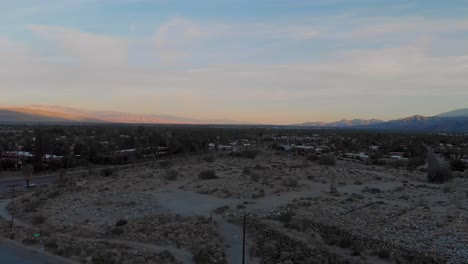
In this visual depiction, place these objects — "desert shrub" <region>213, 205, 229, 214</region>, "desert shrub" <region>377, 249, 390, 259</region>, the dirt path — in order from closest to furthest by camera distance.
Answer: "desert shrub" <region>377, 249, 390, 259</region>, the dirt path, "desert shrub" <region>213, 205, 229, 214</region>

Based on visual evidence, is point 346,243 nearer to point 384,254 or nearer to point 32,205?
point 384,254

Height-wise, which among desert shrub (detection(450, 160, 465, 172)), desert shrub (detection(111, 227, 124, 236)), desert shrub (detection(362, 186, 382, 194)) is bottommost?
desert shrub (detection(111, 227, 124, 236))

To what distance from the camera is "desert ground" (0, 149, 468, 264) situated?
76.1ft

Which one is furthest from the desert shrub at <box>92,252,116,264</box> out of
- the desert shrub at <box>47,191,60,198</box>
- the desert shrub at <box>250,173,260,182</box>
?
the desert shrub at <box>250,173,260,182</box>

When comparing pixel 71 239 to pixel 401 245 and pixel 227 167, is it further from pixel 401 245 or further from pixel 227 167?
pixel 227 167

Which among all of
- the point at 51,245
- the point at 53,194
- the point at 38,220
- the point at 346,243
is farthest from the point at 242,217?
the point at 53,194

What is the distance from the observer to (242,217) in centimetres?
3064

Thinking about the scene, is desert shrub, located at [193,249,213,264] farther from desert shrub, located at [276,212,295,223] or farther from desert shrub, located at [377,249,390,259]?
desert shrub, located at [377,249,390,259]

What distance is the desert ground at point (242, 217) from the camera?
23.2 m

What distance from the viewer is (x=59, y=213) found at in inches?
1307

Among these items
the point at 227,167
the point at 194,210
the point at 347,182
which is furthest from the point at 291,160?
the point at 194,210

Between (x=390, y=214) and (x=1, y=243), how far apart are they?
84.7 feet

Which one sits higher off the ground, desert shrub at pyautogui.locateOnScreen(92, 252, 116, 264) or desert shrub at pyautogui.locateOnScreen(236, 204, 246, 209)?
desert shrub at pyautogui.locateOnScreen(236, 204, 246, 209)

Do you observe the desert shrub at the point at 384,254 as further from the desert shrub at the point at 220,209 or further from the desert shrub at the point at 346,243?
the desert shrub at the point at 220,209
